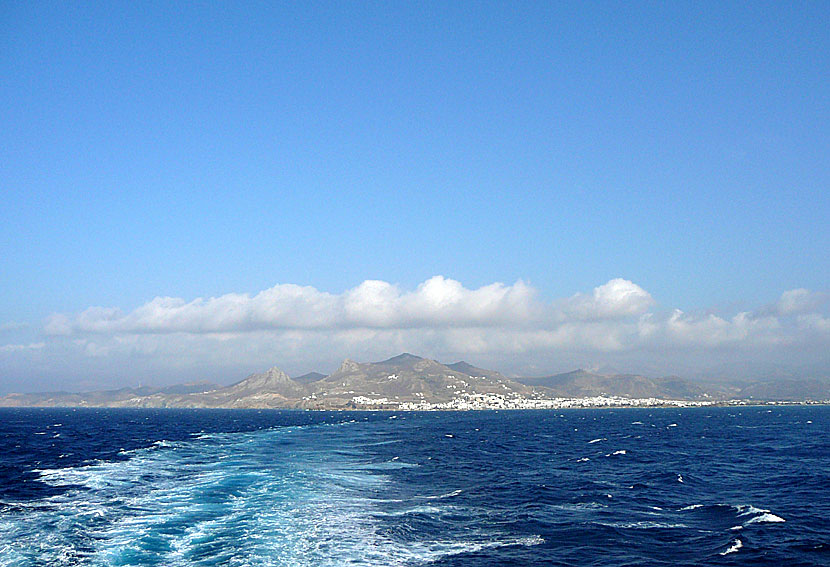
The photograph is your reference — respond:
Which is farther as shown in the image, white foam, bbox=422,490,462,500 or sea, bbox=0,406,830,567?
white foam, bbox=422,490,462,500

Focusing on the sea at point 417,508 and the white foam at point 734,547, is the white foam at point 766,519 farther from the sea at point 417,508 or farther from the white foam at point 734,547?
the white foam at point 734,547

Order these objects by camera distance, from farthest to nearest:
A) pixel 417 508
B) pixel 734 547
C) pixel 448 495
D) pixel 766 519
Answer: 1. pixel 448 495
2. pixel 417 508
3. pixel 766 519
4. pixel 734 547

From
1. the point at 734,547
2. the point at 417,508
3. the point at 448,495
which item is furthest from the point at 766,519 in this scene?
the point at 417,508

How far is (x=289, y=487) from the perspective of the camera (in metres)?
84.6

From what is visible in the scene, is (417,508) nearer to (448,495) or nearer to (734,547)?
(448,495)

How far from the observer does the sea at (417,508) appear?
5133cm

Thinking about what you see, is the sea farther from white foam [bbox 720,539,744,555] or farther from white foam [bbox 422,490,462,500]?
white foam [bbox 422,490,462,500]

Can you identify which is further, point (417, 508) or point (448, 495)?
point (448, 495)

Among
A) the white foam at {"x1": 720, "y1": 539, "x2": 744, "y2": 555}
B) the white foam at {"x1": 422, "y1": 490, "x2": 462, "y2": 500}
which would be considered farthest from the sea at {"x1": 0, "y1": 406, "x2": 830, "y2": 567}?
the white foam at {"x1": 422, "y1": 490, "x2": 462, "y2": 500}

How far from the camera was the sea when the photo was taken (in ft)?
168

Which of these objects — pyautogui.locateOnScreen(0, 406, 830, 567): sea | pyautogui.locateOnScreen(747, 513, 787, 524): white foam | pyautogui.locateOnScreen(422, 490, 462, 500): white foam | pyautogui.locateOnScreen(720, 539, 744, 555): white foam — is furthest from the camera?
pyautogui.locateOnScreen(422, 490, 462, 500): white foam

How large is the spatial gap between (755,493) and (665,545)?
32.5 meters

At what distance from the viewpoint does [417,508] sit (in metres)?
70.4

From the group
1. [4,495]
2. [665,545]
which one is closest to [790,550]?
[665,545]
